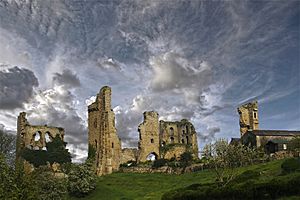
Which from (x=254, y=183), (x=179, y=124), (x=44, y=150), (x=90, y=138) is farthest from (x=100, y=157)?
(x=254, y=183)

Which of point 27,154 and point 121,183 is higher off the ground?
point 27,154

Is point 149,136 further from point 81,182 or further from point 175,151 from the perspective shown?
point 81,182

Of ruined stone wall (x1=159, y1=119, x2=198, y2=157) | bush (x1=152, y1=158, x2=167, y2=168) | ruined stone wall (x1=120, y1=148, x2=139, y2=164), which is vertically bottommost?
bush (x1=152, y1=158, x2=167, y2=168)

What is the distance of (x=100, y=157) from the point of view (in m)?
89.2

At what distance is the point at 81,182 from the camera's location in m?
67.4

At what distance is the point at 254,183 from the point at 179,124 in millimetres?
75289

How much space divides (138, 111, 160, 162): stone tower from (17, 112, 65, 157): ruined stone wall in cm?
1968

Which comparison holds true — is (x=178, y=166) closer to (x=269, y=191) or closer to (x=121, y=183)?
(x=121, y=183)

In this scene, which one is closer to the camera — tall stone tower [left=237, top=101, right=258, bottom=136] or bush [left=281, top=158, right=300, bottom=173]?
bush [left=281, top=158, right=300, bottom=173]

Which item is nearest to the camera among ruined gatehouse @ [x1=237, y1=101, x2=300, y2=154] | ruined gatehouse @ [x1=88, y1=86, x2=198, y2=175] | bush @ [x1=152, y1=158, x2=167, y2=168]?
bush @ [x1=152, y1=158, x2=167, y2=168]

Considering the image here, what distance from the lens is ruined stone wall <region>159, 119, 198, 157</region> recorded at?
107312mm

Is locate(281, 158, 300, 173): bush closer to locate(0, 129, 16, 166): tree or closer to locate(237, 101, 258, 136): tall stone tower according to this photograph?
locate(237, 101, 258, 136): tall stone tower

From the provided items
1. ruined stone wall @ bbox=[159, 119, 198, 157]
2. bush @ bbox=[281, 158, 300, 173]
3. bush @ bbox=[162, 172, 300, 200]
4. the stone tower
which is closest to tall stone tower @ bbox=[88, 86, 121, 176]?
the stone tower

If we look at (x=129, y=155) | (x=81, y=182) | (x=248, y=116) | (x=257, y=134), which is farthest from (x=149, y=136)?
(x=81, y=182)
